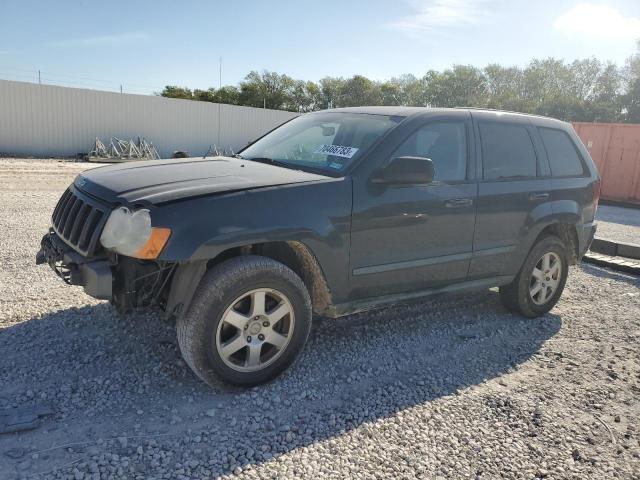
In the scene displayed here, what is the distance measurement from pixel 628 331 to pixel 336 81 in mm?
54759

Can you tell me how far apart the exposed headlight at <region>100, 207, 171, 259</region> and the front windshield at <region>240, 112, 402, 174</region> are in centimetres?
136

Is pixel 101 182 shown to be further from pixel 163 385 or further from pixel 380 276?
pixel 380 276

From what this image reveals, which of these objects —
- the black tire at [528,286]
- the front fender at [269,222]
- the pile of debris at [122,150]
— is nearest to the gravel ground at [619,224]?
the black tire at [528,286]

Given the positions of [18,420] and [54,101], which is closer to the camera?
[18,420]

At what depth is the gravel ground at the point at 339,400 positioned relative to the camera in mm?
2748

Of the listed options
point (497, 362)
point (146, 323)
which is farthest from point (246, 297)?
point (497, 362)

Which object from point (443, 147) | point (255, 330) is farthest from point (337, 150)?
point (255, 330)

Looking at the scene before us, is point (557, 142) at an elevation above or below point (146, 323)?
above

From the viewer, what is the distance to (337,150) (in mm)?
4000

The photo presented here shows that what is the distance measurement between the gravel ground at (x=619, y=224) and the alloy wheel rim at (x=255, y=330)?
7.56 m

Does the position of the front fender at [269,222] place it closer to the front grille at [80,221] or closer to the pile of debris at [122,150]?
the front grille at [80,221]

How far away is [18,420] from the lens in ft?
9.47

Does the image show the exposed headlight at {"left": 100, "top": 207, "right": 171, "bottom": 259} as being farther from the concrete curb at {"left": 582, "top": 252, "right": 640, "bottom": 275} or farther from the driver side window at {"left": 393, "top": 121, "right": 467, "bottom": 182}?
the concrete curb at {"left": 582, "top": 252, "right": 640, "bottom": 275}

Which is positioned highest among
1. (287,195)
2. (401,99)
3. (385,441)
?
(401,99)
